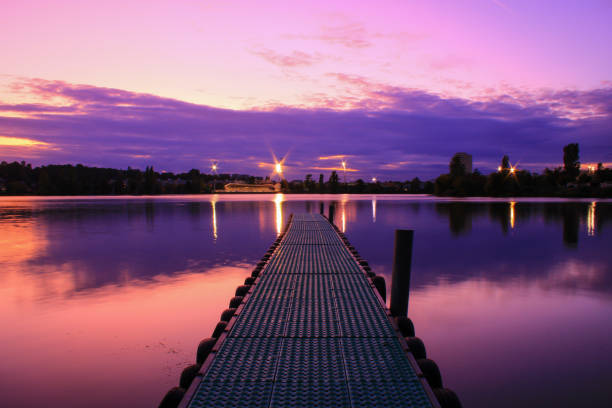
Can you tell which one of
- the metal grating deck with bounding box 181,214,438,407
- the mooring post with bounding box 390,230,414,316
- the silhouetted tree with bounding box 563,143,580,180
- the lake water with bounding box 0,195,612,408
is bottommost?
the lake water with bounding box 0,195,612,408

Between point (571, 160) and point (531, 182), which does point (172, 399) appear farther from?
point (571, 160)

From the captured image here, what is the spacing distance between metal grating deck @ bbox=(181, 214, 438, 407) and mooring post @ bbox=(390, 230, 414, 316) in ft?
1.35

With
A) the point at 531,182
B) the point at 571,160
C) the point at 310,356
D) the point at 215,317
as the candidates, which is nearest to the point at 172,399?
the point at 310,356

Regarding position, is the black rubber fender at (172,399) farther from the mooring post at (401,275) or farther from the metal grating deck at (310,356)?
the mooring post at (401,275)

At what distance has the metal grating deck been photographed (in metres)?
4.50

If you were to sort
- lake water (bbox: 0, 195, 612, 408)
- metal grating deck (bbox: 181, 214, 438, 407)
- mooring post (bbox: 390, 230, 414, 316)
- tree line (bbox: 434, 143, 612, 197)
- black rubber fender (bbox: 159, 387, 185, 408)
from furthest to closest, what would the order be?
tree line (bbox: 434, 143, 612, 197), mooring post (bbox: 390, 230, 414, 316), lake water (bbox: 0, 195, 612, 408), metal grating deck (bbox: 181, 214, 438, 407), black rubber fender (bbox: 159, 387, 185, 408)

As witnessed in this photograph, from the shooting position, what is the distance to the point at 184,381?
16.2ft

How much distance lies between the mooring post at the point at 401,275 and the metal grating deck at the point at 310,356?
0.41m

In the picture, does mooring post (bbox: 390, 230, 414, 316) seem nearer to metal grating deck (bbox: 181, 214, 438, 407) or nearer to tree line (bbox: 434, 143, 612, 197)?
metal grating deck (bbox: 181, 214, 438, 407)

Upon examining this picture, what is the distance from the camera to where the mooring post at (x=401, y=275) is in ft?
26.8

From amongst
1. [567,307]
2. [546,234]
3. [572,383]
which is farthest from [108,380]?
[546,234]

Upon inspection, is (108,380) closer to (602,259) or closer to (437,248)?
(437,248)

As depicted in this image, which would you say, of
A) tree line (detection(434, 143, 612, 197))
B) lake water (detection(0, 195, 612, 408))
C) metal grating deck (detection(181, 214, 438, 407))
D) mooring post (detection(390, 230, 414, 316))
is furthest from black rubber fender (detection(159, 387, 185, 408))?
tree line (detection(434, 143, 612, 197))

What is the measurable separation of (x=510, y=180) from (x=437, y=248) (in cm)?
11195
